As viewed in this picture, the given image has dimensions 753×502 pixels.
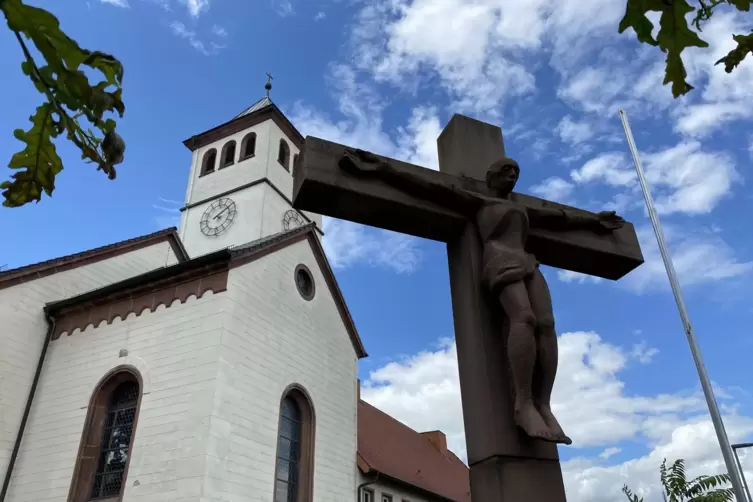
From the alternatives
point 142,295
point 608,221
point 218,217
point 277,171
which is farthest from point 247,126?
point 608,221

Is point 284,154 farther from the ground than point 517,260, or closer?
farther from the ground

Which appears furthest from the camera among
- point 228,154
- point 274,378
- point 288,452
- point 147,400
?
point 228,154

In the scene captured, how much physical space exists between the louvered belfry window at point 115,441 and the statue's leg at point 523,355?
11.4m

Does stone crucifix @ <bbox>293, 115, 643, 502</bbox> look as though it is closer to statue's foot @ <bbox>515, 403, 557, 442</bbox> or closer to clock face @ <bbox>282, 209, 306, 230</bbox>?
statue's foot @ <bbox>515, 403, 557, 442</bbox>

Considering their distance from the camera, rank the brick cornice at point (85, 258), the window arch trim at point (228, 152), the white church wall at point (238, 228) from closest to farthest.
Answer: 1. the brick cornice at point (85, 258)
2. the white church wall at point (238, 228)
3. the window arch trim at point (228, 152)

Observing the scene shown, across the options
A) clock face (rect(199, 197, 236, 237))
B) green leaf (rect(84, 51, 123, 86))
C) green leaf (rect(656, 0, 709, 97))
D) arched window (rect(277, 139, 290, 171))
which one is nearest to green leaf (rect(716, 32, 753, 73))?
green leaf (rect(656, 0, 709, 97))

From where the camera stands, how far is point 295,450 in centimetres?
1416

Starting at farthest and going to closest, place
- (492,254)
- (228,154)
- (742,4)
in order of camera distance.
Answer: (228,154) → (492,254) → (742,4)

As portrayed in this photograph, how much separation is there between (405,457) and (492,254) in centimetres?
2140

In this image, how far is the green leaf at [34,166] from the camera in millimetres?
1386

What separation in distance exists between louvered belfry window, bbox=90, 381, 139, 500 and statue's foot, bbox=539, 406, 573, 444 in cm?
1142

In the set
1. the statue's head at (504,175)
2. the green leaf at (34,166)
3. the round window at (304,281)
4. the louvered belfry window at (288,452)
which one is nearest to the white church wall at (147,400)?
the louvered belfry window at (288,452)

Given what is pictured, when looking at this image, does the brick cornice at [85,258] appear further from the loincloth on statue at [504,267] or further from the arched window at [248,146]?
the loincloth on statue at [504,267]

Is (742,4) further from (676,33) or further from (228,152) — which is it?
(228,152)
